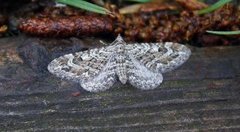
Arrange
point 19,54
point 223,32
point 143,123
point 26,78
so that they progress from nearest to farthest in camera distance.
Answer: point 143,123, point 26,78, point 19,54, point 223,32

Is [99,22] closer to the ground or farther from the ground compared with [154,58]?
farther from the ground

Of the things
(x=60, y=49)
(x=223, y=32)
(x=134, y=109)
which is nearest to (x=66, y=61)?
(x=60, y=49)

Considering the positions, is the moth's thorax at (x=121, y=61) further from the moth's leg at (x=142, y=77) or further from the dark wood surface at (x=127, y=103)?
the dark wood surface at (x=127, y=103)

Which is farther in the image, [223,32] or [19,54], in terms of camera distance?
[223,32]

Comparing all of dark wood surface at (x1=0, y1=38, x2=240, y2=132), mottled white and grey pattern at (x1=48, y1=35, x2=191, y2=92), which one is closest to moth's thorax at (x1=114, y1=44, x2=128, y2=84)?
mottled white and grey pattern at (x1=48, y1=35, x2=191, y2=92)

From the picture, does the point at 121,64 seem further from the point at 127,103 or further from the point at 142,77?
the point at 127,103

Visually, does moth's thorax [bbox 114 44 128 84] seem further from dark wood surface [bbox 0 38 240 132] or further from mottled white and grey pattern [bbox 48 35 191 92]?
dark wood surface [bbox 0 38 240 132]

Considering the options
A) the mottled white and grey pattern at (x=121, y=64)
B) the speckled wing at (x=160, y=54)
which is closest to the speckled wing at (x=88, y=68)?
the mottled white and grey pattern at (x=121, y=64)

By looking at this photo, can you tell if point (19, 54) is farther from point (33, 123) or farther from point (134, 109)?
point (134, 109)
